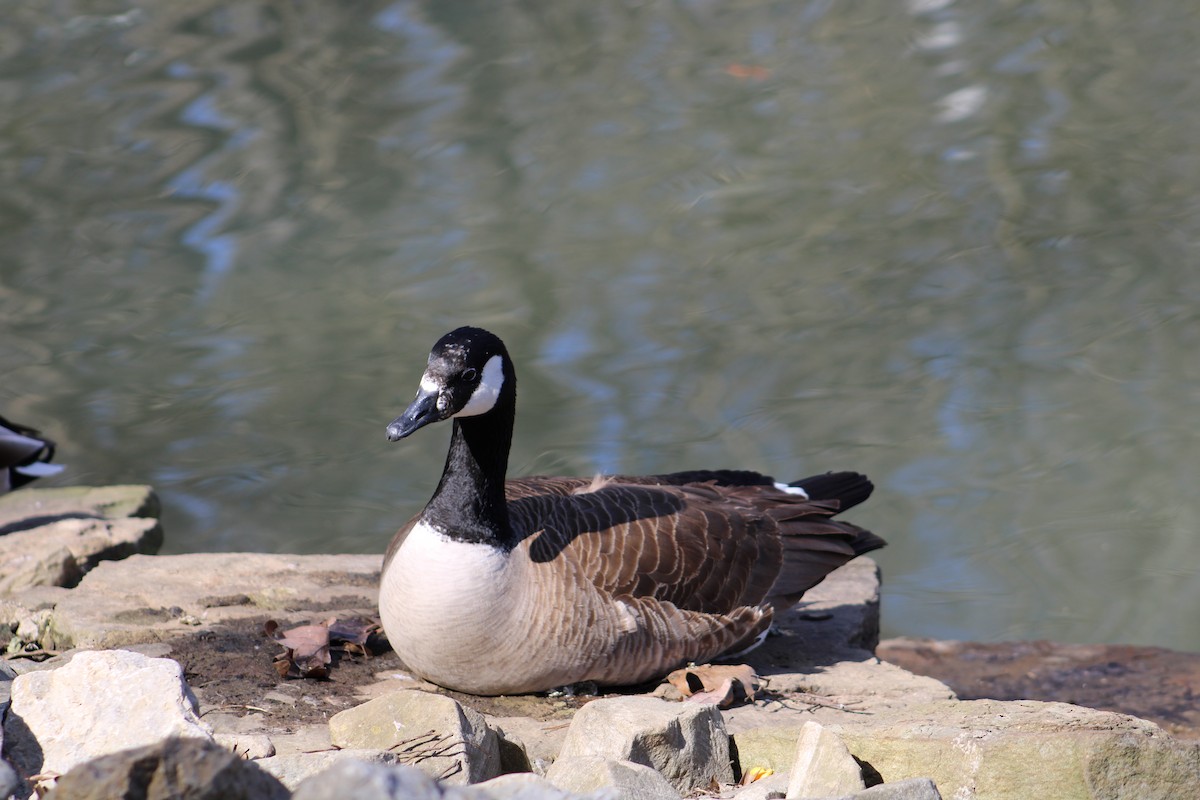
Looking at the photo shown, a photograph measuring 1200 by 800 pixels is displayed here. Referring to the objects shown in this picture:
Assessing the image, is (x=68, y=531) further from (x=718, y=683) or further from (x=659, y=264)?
(x=659, y=264)

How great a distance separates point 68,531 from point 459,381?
2444mm

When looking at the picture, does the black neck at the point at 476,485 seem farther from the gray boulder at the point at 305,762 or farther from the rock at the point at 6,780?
the rock at the point at 6,780

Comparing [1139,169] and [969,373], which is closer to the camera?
[969,373]

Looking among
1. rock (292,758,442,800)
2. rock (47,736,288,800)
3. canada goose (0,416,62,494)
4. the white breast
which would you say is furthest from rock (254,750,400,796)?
canada goose (0,416,62,494)

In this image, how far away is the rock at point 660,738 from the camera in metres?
3.75

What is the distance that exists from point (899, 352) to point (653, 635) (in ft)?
18.8

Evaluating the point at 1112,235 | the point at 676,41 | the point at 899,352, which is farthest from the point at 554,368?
the point at 676,41

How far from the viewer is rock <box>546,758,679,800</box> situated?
3.28 meters

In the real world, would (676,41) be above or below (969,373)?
above

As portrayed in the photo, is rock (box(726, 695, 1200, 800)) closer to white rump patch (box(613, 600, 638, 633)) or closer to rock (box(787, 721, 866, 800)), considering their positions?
rock (box(787, 721, 866, 800))

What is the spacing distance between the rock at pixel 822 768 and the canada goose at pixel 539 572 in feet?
3.83

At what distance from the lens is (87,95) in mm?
15148

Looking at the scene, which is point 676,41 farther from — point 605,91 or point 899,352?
point 899,352

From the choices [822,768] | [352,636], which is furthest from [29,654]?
[822,768]
